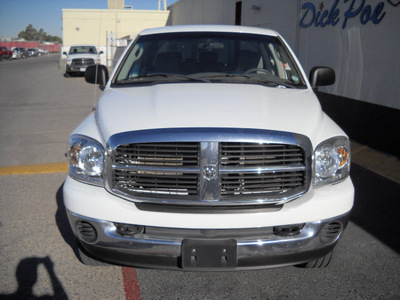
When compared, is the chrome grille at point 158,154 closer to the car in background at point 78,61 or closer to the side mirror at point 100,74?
the side mirror at point 100,74

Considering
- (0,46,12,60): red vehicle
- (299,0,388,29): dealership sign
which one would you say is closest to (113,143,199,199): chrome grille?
(299,0,388,29): dealership sign

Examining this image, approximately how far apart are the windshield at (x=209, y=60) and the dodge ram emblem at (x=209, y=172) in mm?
1321

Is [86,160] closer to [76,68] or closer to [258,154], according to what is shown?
[258,154]

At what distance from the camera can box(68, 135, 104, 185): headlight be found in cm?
274

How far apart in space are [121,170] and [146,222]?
363mm

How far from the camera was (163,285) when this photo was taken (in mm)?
3045

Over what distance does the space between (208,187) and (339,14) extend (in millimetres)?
7330

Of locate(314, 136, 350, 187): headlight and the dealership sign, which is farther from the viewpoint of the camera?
the dealership sign

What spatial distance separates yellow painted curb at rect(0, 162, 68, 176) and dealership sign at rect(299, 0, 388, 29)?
5717 mm

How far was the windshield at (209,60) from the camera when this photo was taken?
3816mm

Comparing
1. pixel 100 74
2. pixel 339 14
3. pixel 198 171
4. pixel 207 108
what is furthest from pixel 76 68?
pixel 198 171

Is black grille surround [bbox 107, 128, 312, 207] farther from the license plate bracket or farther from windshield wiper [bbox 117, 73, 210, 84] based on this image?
windshield wiper [bbox 117, 73, 210, 84]

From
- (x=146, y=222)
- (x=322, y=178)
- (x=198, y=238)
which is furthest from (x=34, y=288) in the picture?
(x=322, y=178)

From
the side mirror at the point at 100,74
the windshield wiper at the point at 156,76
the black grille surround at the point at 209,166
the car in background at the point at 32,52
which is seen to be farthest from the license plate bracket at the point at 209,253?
the car in background at the point at 32,52
